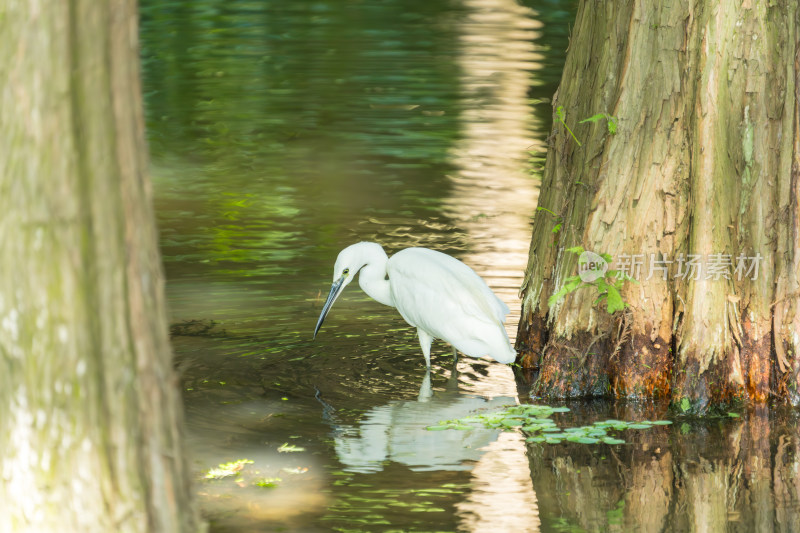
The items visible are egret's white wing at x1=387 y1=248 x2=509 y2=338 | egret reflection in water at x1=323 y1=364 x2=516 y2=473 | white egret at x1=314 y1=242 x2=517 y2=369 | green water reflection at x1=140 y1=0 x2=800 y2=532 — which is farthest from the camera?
egret's white wing at x1=387 y1=248 x2=509 y2=338

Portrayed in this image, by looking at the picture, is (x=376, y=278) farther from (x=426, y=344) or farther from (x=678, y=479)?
(x=678, y=479)

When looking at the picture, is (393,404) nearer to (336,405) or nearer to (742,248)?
(336,405)

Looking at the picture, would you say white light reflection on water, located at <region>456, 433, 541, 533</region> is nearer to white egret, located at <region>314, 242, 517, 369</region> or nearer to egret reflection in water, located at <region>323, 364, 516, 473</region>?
egret reflection in water, located at <region>323, 364, 516, 473</region>

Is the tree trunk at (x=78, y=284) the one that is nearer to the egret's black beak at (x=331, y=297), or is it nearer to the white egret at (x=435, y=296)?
the white egret at (x=435, y=296)

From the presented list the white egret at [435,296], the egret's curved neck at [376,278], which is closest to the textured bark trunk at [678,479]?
the white egret at [435,296]

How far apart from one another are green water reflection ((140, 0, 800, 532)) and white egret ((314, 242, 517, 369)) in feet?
0.88

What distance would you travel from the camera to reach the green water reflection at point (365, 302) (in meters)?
5.14

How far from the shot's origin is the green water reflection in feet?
16.9

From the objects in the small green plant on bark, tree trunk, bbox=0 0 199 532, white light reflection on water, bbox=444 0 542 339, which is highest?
tree trunk, bbox=0 0 199 532

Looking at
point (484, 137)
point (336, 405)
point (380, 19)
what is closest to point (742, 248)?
point (336, 405)

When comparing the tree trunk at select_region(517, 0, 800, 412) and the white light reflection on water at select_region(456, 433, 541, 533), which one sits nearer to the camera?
the white light reflection on water at select_region(456, 433, 541, 533)

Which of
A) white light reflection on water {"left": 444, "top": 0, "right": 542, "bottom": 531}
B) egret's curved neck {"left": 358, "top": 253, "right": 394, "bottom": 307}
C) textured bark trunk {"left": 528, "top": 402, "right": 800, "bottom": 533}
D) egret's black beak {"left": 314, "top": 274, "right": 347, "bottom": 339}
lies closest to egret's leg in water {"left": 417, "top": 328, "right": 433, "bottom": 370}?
white light reflection on water {"left": 444, "top": 0, "right": 542, "bottom": 531}

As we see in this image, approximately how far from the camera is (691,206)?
239 inches

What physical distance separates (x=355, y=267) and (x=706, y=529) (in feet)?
10.9
